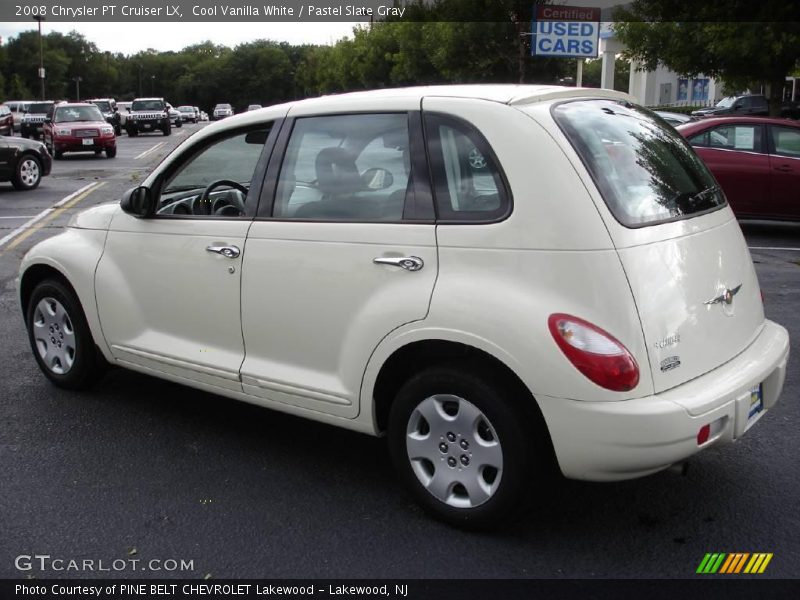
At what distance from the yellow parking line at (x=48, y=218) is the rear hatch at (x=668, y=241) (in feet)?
28.0

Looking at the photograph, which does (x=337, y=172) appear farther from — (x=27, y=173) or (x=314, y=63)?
(x=314, y=63)

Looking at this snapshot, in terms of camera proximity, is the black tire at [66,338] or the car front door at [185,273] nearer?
the car front door at [185,273]

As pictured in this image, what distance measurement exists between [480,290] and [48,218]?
37.5ft

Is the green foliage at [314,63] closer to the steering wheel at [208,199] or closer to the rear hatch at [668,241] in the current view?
the steering wheel at [208,199]

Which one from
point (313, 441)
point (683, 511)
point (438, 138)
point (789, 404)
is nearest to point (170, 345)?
point (313, 441)

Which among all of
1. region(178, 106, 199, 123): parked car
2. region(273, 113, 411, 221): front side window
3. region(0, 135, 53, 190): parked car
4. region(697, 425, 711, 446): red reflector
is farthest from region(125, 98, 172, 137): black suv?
region(697, 425, 711, 446): red reflector

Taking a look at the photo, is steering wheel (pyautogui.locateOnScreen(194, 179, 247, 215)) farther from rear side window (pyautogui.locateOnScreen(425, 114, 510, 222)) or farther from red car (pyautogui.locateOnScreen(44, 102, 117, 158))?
red car (pyautogui.locateOnScreen(44, 102, 117, 158))

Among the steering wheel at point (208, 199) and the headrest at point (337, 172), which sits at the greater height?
the headrest at point (337, 172)

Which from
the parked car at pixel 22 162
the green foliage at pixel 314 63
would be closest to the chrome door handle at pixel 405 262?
the parked car at pixel 22 162

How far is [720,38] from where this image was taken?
1669cm

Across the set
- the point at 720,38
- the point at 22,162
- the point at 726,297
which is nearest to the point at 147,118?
the point at 22,162

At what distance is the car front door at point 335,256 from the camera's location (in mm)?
3598

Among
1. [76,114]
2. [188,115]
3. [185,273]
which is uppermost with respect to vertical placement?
[188,115]

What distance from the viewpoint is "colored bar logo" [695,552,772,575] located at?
3.26 meters
